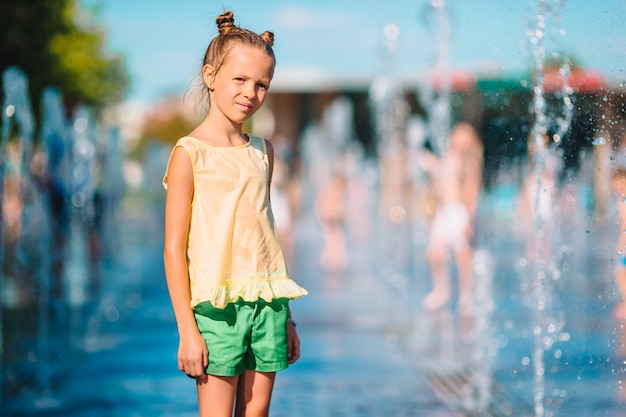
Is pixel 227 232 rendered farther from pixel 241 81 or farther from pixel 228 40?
pixel 228 40

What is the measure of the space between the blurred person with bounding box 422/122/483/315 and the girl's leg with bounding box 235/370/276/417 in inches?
269

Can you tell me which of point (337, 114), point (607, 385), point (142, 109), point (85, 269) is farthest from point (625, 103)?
point (142, 109)

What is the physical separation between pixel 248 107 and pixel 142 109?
274ft

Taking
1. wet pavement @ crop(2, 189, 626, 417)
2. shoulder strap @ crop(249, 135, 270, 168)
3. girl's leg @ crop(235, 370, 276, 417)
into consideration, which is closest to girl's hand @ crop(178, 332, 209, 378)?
girl's leg @ crop(235, 370, 276, 417)

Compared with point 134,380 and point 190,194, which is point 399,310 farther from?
point 190,194

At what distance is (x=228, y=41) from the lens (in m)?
3.05

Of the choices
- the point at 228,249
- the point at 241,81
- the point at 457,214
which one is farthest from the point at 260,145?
the point at 457,214

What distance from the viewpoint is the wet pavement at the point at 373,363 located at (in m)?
5.64

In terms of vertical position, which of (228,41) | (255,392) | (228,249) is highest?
(228,41)

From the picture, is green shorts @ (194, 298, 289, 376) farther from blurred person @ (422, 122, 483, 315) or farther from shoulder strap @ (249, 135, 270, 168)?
blurred person @ (422, 122, 483, 315)

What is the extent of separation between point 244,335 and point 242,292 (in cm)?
11

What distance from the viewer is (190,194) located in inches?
117

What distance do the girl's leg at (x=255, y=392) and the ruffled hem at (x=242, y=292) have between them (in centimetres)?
21

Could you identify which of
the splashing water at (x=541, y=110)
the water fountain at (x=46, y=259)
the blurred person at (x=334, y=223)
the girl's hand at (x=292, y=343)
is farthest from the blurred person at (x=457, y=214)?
the girl's hand at (x=292, y=343)
